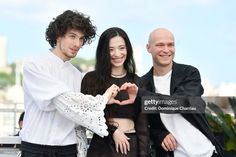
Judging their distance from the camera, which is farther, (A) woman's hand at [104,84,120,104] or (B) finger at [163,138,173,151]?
(B) finger at [163,138,173,151]

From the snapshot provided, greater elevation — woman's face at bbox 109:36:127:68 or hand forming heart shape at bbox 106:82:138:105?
woman's face at bbox 109:36:127:68

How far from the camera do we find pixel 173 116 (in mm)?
3434

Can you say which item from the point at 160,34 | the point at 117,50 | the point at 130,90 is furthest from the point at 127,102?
the point at 160,34

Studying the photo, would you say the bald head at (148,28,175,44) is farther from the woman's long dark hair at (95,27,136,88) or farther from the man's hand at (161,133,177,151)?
the man's hand at (161,133,177,151)

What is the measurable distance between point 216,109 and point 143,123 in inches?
157

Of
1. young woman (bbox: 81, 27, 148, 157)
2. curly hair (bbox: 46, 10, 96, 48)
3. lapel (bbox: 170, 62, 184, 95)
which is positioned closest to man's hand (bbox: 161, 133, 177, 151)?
young woman (bbox: 81, 27, 148, 157)

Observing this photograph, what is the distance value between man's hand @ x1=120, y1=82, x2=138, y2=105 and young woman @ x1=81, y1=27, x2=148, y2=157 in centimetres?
6

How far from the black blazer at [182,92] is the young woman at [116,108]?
0.56 ft

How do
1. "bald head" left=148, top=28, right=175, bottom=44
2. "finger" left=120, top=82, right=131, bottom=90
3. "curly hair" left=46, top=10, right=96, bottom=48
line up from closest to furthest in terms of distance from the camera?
"finger" left=120, top=82, right=131, bottom=90
"curly hair" left=46, top=10, right=96, bottom=48
"bald head" left=148, top=28, right=175, bottom=44

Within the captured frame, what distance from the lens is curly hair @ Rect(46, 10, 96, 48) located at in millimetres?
3287

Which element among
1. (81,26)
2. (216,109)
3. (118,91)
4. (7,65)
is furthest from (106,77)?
(7,65)

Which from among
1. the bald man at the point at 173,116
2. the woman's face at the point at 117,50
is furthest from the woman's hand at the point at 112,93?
the bald man at the point at 173,116

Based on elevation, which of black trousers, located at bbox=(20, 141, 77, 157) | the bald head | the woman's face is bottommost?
black trousers, located at bbox=(20, 141, 77, 157)

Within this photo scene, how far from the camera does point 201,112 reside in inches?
134
